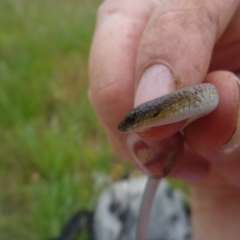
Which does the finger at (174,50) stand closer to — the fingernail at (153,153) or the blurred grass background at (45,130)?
the fingernail at (153,153)

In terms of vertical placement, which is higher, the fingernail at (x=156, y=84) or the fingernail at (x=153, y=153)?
the fingernail at (x=156, y=84)

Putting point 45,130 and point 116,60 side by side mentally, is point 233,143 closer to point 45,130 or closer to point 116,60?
point 116,60

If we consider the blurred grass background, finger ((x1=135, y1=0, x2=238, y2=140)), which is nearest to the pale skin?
finger ((x1=135, y1=0, x2=238, y2=140))

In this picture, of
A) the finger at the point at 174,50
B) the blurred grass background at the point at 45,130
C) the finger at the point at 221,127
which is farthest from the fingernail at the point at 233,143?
the blurred grass background at the point at 45,130

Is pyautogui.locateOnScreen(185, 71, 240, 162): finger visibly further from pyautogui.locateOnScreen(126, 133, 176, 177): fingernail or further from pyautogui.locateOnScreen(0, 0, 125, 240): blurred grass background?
pyautogui.locateOnScreen(0, 0, 125, 240): blurred grass background

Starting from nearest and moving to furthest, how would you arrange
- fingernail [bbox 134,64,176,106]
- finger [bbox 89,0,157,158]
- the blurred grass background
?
fingernail [bbox 134,64,176,106], finger [bbox 89,0,157,158], the blurred grass background

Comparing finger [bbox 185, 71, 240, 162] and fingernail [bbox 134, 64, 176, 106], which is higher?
fingernail [bbox 134, 64, 176, 106]

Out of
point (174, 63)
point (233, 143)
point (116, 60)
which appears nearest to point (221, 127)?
point (233, 143)

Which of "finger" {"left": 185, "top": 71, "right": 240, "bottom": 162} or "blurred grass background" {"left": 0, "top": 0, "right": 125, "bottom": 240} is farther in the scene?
"blurred grass background" {"left": 0, "top": 0, "right": 125, "bottom": 240}
